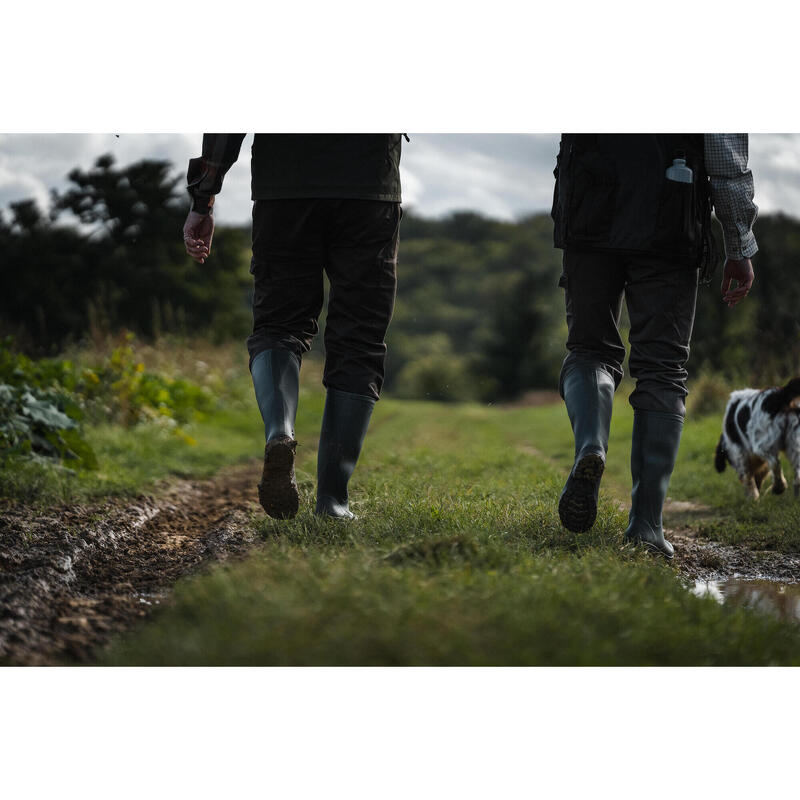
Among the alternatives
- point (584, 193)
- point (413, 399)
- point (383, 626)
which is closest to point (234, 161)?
point (584, 193)

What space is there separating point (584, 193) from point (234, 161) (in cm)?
126

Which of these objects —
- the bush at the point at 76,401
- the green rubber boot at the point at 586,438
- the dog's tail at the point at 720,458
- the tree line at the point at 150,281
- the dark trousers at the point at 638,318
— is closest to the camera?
the green rubber boot at the point at 586,438

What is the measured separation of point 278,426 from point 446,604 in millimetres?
1093

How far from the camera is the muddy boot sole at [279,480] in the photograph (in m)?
2.59

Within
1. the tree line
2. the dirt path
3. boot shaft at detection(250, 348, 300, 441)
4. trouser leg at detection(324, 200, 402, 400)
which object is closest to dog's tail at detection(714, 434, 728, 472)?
the tree line

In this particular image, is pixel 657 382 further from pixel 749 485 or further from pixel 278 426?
pixel 749 485

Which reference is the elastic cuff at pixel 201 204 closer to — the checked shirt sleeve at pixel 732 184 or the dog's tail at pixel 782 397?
the checked shirt sleeve at pixel 732 184

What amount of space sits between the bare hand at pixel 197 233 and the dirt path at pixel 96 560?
1047 mm

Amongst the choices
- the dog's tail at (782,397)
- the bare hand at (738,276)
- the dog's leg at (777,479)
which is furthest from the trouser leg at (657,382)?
the dog's leg at (777,479)

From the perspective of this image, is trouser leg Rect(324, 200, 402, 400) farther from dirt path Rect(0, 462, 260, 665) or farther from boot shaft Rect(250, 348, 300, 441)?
dirt path Rect(0, 462, 260, 665)

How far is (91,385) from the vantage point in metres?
6.44

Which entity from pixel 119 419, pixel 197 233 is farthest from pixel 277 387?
pixel 119 419

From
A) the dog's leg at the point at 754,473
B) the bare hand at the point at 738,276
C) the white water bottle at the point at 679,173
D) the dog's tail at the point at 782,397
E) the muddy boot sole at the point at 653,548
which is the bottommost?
the muddy boot sole at the point at 653,548

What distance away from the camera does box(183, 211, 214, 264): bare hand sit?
302 centimetres
